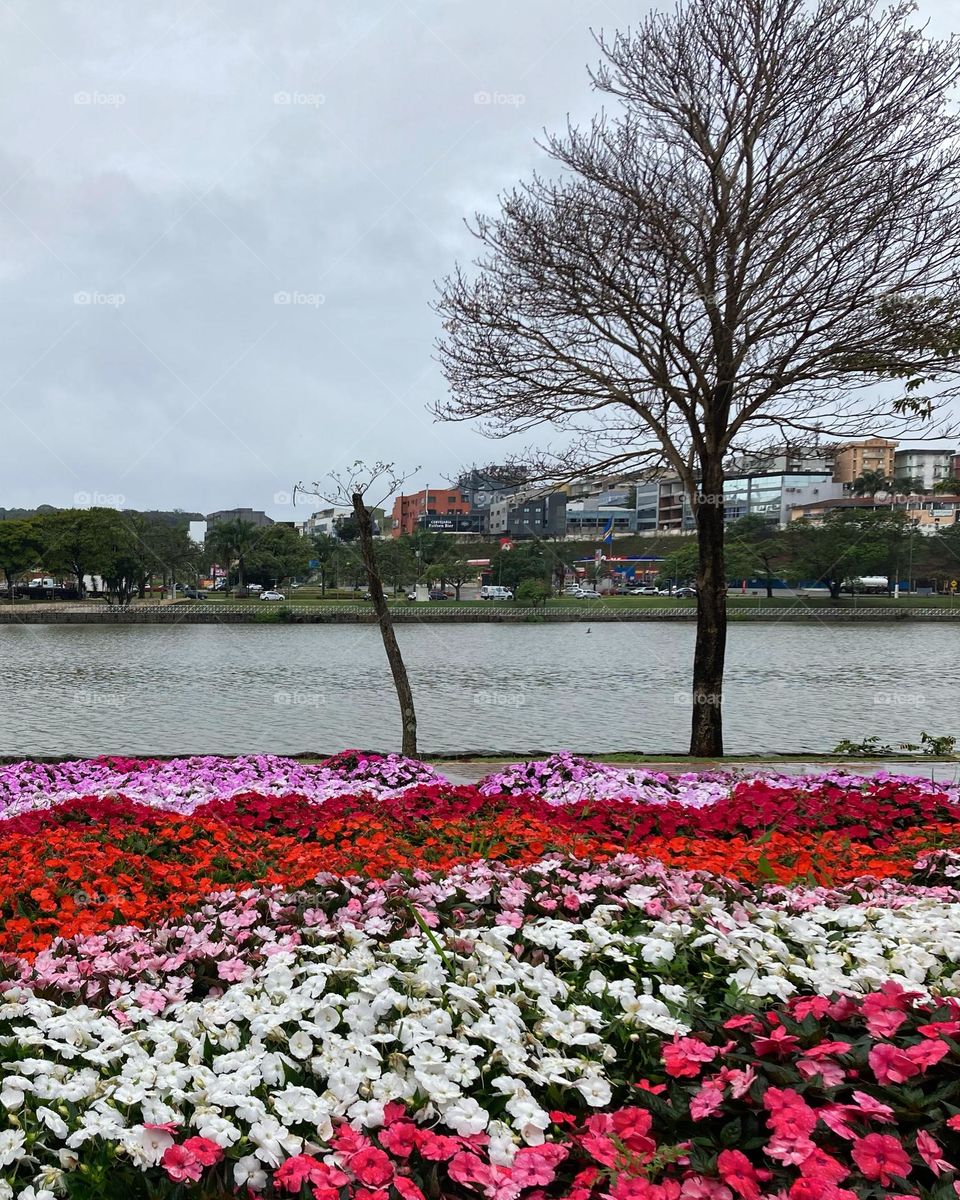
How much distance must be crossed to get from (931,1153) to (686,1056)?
24.9 inches

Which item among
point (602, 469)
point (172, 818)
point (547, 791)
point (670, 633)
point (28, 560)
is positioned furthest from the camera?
point (28, 560)

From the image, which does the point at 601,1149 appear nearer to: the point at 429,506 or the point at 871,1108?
the point at 871,1108

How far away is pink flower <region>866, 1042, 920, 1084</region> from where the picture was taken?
2.40 metres

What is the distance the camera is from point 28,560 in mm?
81062

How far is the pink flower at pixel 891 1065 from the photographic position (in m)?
2.40

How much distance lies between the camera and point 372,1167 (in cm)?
223

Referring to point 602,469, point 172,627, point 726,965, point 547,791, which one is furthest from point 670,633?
point 726,965

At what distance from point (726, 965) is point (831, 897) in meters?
0.90

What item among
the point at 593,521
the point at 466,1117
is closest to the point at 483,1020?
the point at 466,1117

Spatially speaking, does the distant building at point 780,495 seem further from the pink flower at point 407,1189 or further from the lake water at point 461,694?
the pink flower at point 407,1189

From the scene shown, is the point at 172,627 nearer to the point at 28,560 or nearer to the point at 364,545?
the point at 28,560

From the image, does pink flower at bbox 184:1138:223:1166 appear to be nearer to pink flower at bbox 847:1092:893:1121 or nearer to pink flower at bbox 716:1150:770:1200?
pink flower at bbox 716:1150:770:1200

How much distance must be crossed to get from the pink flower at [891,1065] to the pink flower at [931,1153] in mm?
184

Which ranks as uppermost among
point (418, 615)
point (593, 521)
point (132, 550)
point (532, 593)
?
point (593, 521)
